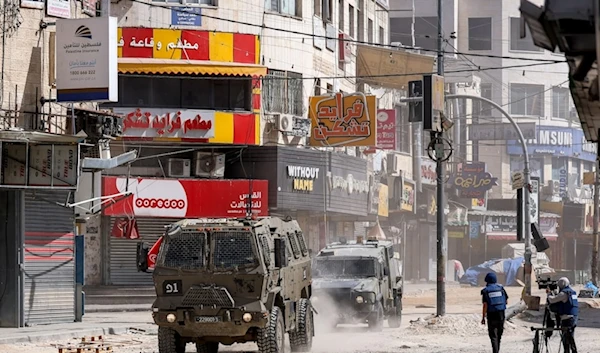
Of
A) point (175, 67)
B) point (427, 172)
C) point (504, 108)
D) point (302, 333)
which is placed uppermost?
point (504, 108)

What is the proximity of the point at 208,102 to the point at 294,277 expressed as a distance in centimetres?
1869

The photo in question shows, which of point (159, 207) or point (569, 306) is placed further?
point (159, 207)

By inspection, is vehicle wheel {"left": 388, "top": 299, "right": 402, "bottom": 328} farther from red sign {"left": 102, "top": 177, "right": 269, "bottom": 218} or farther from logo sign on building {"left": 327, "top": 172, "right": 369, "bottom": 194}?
logo sign on building {"left": 327, "top": 172, "right": 369, "bottom": 194}

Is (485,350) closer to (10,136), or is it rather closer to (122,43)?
(10,136)

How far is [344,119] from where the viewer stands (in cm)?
4297

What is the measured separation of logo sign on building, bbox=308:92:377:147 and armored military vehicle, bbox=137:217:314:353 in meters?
20.9

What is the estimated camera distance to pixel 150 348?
2509 cm

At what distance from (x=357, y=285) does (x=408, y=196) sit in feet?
105

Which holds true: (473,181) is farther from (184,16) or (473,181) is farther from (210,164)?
(184,16)

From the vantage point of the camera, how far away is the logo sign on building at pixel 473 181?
240 feet

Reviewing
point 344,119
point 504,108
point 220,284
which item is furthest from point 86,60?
point 504,108

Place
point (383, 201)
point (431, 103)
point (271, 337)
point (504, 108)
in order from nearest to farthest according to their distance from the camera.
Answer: point (271, 337) → point (431, 103) → point (383, 201) → point (504, 108)

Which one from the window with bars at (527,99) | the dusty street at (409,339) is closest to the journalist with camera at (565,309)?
the dusty street at (409,339)

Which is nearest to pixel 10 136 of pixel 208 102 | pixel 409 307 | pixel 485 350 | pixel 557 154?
pixel 485 350
